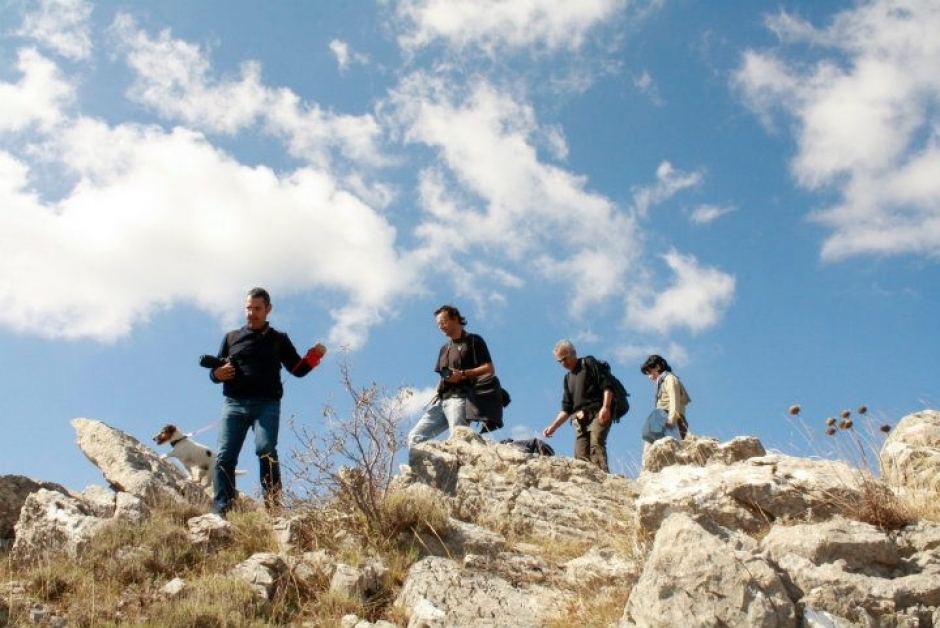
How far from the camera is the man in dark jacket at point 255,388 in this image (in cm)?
707

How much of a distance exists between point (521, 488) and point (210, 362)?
2.98 m

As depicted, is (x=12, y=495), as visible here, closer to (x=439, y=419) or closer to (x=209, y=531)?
(x=209, y=531)

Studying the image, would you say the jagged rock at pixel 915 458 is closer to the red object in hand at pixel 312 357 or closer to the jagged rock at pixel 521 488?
the jagged rock at pixel 521 488

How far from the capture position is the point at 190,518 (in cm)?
680

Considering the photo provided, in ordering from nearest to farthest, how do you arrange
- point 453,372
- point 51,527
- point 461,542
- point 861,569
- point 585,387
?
point 861,569 < point 51,527 < point 461,542 < point 453,372 < point 585,387

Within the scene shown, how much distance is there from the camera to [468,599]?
551 centimetres

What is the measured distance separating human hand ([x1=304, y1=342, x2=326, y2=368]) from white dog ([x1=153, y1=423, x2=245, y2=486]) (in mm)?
2685

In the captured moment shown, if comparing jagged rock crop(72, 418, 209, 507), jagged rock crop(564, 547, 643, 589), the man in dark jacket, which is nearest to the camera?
the man in dark jacket

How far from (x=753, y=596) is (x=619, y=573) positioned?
1310 mm

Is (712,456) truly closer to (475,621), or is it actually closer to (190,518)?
(475,621)

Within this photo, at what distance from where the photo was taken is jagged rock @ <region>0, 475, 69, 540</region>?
6953 mm

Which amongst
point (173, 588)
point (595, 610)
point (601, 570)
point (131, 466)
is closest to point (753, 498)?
point (601, 570)

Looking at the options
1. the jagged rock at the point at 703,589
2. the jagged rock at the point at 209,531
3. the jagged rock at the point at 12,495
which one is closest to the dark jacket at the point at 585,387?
the jagged rock at the point at 209,531

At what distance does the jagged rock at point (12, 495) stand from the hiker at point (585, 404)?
16.8 feet
